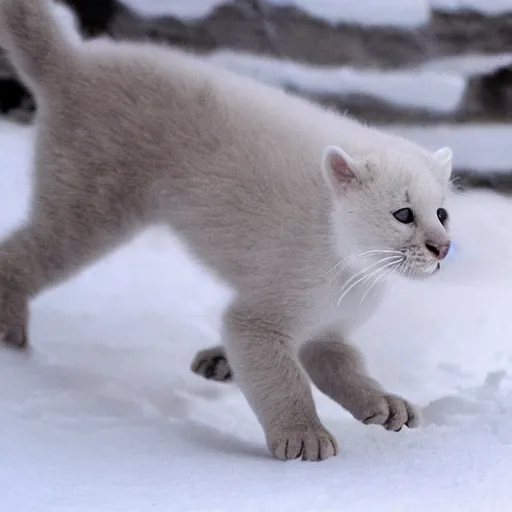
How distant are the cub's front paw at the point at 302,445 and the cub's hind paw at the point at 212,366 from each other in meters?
0.33

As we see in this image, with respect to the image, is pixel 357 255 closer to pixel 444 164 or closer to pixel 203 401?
pixel 444 164

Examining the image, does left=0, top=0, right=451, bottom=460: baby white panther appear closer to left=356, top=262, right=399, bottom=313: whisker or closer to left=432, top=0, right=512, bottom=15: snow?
left=356, top=262, right=399, bottom=313: whisker

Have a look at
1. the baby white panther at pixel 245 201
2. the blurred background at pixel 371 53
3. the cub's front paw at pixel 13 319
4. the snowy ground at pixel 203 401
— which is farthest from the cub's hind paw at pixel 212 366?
the blurred background at pixel 371 53

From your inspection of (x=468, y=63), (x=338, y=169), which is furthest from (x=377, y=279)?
(x=468, y=63)

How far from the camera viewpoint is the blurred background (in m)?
2.21

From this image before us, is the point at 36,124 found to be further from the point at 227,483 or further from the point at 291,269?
the point at 227,483

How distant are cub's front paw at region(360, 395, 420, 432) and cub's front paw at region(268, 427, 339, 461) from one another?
4.1 inches

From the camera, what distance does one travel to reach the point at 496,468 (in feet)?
3.51

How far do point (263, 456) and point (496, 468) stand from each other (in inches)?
11.1

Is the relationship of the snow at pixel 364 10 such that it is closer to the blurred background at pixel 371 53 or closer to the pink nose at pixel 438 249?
the blurred background at pixel 371 53

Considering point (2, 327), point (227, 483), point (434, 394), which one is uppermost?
point (434, 394)

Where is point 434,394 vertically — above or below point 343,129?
below

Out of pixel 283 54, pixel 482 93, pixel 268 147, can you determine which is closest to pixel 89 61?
pixel 268 147

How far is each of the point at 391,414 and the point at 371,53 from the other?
123 centimetres
